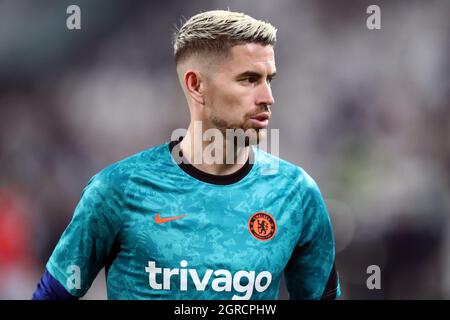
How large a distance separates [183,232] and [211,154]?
0.44 m

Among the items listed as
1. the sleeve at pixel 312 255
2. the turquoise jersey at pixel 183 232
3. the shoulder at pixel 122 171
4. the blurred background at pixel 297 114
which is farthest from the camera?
the blurred background at pixel 297 114

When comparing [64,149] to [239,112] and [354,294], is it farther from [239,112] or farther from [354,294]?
[239,112]

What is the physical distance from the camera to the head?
278 cm

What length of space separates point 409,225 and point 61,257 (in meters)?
4.84

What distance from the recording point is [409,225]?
260 inches

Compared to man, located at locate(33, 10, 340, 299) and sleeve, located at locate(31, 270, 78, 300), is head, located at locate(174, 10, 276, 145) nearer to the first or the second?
man, located at locate(33, 10, 340, 299)

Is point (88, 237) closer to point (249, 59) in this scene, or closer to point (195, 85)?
point (195, 85)

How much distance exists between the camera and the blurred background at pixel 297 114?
640cm

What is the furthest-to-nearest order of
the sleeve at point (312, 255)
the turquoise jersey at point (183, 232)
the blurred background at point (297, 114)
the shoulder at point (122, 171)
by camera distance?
1. the blurred background at point (297, 114)
2. the sleeve at point (312, 255)
3. the shoulder at point (122, 171)
4. the turquoise jersey at point (183, 232)

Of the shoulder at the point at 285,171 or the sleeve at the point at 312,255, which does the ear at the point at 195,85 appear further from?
the sleeve at the point at 312,255

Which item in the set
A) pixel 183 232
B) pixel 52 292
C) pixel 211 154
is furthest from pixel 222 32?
pixel 52 292

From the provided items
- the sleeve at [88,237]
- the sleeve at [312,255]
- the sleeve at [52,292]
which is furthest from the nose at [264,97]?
the sleeve at [52,292]

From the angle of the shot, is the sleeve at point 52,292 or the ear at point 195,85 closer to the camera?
the sleeve at point 52,292

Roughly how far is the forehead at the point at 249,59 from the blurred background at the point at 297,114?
386 centimetres
